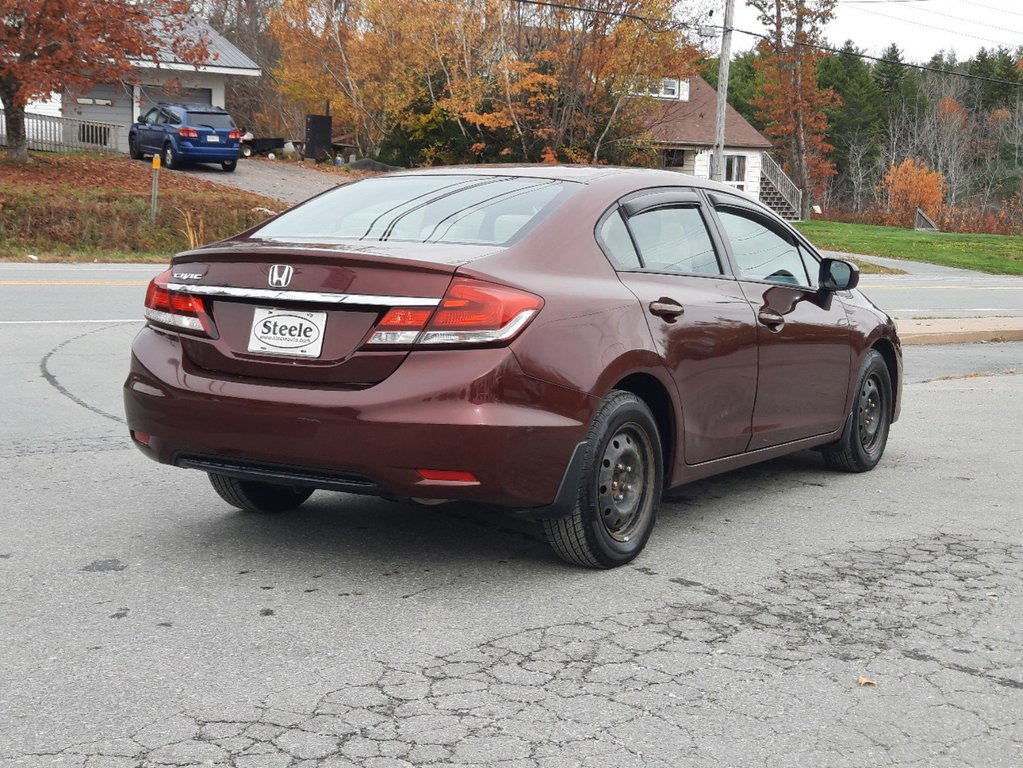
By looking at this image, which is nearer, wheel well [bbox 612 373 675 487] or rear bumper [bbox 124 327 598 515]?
rear bumper [bbox 124 327 598 515]

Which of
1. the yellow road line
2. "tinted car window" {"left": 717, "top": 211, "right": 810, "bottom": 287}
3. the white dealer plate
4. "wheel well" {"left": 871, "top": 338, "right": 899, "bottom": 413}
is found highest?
"tinted car window" {"left": 717, "top": 211, "right": 810, "bottom": 287}

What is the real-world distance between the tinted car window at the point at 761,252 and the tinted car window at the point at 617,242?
89 cm

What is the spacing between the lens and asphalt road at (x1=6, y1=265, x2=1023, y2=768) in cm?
→ 357

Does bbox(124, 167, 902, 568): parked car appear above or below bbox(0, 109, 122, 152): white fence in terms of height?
below

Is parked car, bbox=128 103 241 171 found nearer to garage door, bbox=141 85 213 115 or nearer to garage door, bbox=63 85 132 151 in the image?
garage door, bbox=63 85 132 151

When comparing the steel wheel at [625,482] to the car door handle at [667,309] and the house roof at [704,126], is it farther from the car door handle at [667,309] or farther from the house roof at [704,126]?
the house roof at [704,126]

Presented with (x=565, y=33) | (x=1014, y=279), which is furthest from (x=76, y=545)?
(x=565, y=33)

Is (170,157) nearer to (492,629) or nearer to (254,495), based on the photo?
(254,495)

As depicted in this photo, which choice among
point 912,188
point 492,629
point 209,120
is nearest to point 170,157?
point 209,120

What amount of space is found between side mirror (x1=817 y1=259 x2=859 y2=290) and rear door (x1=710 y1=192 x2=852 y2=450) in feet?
0.29

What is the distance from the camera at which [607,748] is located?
3.52 metres

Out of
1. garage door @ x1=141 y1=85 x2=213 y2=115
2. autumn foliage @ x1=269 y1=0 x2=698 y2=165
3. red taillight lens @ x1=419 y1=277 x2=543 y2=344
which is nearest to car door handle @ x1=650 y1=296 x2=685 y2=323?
red taillight lens @ x1=419 y1=277 x2=543 y2=344

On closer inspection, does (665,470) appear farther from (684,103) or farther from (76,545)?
(684,103)

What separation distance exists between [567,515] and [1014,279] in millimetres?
27178
